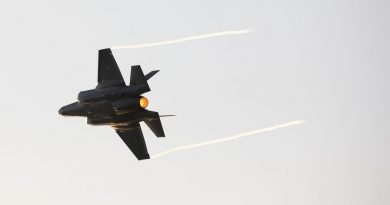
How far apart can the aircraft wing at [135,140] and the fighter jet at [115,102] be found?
0.10 m

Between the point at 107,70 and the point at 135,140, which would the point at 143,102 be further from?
the point at 135,140

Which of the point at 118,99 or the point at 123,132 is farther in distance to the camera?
the point at 123,132

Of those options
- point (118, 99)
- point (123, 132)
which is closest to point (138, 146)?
point (123, 132)

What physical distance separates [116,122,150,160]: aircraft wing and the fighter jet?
0.33ft

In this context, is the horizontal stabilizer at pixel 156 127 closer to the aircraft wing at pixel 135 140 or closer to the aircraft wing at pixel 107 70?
the aircraft wing at pixel 135 140

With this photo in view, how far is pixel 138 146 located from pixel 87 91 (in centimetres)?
724

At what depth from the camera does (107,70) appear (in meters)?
78.4

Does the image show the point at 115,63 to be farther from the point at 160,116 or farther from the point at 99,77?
the point at 160,116

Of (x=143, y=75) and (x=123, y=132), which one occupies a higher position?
(x=143, y=75)

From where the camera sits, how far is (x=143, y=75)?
74.0m

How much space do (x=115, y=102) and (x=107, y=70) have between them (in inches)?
161

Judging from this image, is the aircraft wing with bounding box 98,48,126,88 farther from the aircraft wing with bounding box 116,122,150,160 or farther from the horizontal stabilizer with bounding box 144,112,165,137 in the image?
the aircraft wing with bounding box 116,122,150,160

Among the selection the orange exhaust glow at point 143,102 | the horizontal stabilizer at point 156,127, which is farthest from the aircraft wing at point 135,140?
the orange exhaust glow at point 143,102

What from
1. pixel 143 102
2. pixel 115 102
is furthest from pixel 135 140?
pixel 143 102
